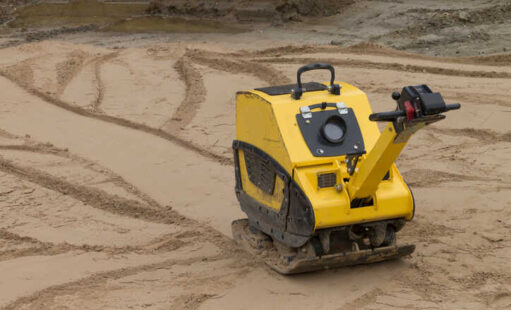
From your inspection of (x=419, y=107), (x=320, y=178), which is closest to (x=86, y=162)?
(x=320, y=178)

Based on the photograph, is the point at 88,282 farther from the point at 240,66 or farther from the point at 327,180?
the point at 240,66

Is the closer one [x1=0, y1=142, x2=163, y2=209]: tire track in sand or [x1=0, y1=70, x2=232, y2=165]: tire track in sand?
[x1=0, y1=142, x2=163, y2=209]: tire track in sand

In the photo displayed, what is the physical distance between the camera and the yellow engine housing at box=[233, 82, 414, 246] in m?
5.70

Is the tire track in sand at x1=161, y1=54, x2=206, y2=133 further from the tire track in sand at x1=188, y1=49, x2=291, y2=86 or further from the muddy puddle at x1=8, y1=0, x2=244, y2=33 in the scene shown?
the muddy puddle at x1=8, y1=0, x2=244, y2=33

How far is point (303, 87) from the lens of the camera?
6.42 metres

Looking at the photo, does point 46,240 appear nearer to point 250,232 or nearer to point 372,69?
point 250,232

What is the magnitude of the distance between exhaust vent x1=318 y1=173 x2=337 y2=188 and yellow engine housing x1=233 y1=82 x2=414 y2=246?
2cm

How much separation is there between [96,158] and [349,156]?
4436mm

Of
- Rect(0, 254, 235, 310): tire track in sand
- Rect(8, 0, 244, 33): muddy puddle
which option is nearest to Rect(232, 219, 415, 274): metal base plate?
Rect(0, 254, 235, 310): tire track in sand

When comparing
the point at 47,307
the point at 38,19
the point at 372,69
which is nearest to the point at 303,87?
the point at 47,307

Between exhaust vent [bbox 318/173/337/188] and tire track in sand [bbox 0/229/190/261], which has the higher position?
exhaust vent [bbox 318/173/337/188]

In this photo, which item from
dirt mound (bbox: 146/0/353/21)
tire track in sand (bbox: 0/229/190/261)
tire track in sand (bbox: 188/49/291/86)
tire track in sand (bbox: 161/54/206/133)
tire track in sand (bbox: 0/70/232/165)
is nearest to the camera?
tire track in sand (bbox: 0/229/190/261)

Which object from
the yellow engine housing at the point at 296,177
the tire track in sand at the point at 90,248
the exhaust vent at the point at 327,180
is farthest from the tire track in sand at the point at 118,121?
the exhaust vent at the point at 327,180

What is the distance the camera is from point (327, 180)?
577 cm
